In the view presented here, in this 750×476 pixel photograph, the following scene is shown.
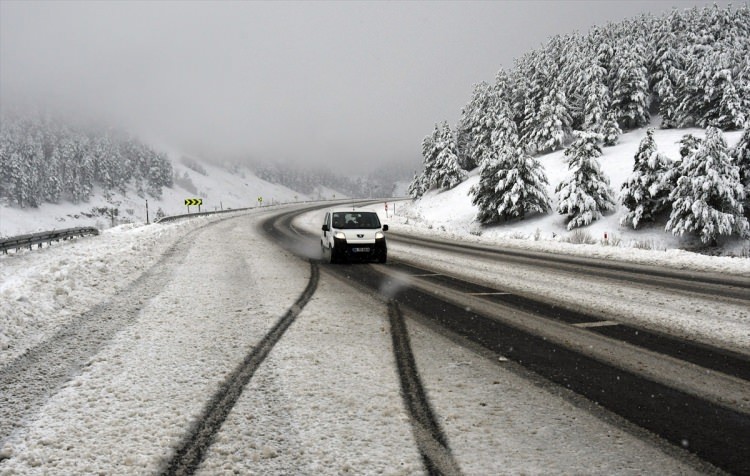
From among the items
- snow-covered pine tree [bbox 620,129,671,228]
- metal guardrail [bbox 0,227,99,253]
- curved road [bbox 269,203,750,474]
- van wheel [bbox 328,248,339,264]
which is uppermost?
snow-covered pine tree [bbox 620,129,671,228]

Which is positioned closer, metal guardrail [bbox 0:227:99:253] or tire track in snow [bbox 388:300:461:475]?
tire track in snow [bbox 388:300:461:475]

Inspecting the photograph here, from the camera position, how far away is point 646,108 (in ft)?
179

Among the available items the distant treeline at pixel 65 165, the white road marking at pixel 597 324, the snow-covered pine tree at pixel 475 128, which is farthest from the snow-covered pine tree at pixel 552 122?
the distant treeline at pixel 65 165

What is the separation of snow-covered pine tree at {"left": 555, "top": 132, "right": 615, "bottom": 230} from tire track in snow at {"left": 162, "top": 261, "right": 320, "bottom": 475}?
28780mm

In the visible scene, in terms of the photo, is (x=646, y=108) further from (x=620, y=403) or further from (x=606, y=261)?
(x=620, y=403)

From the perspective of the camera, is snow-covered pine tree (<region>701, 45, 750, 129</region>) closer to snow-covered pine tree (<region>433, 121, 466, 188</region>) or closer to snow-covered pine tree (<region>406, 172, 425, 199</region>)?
snow-covered pine tree (<region>433, 121, 466, 188</region>)

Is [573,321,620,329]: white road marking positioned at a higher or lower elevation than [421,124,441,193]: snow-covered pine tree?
lower

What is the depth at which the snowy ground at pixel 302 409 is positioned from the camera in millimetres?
2637

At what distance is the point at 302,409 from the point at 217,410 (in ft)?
2.20

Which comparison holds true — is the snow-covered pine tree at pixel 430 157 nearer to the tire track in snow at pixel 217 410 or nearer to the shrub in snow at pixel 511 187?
the shrub in snow at pixel 511 187

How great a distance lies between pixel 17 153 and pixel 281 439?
11909 cm

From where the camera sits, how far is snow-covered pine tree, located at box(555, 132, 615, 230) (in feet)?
96.9

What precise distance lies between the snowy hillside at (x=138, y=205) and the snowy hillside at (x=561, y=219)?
3092 centimetres

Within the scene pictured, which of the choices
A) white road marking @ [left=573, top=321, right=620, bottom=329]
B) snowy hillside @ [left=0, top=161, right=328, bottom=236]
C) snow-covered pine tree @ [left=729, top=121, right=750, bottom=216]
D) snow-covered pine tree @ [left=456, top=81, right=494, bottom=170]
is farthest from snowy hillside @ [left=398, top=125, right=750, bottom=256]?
snowy hillside @ [left=0, top=161, right=328, bottom=236]
